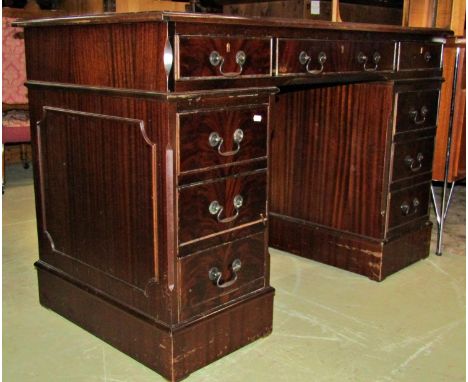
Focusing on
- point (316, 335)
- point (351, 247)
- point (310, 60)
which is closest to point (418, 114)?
point (351, 247)

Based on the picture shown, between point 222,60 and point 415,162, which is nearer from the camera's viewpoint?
point 222,60

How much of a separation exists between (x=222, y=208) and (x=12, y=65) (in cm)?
300

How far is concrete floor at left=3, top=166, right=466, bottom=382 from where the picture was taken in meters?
1.69

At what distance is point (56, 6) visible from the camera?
502 centimetres

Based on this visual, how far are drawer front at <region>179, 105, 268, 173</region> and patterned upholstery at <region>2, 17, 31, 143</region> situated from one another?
2.63 meters

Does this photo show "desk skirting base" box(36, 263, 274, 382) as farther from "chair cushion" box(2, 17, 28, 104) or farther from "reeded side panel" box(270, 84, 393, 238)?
"chair cushion" box(2, 17, 28, 104)

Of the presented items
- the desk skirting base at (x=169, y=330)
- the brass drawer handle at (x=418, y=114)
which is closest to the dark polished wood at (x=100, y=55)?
the desk skirting base at (x=169, y=330)

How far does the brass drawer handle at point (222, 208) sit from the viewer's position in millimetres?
1631

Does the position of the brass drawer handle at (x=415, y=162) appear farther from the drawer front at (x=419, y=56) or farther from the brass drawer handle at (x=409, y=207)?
the drawer front at (x=419, y=56)

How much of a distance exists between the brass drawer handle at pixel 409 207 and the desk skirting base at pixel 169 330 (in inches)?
35.6

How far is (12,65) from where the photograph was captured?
4062 millimetres

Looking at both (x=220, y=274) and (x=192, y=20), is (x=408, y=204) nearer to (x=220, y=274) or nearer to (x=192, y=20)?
(x=220, y=274)

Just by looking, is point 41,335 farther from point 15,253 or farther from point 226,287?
point 15,253

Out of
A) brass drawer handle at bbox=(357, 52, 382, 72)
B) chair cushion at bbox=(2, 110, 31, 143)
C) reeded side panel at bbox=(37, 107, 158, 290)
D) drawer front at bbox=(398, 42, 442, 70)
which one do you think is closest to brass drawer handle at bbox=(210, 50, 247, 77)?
reeded side panel at bbox=(37, 107, 158, 290)
